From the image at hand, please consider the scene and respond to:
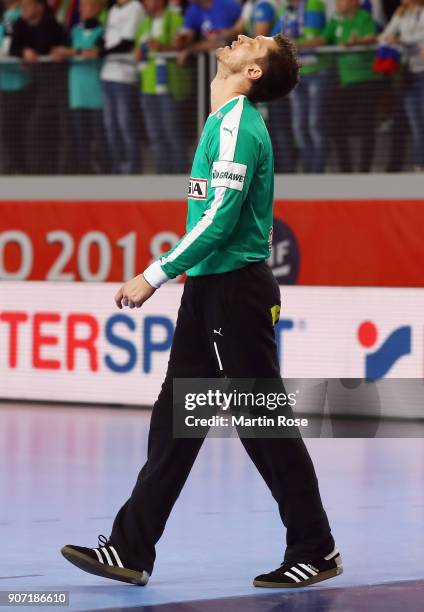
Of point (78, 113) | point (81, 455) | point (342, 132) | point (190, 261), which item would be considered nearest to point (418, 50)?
point (342, 132)

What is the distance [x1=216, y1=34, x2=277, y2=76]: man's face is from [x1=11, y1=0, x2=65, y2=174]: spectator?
1055 centimetres

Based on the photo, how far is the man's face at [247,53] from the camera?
220 inches

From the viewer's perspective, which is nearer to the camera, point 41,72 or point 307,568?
point 307,568

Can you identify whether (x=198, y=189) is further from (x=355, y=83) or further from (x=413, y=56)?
(x=355, y=83)

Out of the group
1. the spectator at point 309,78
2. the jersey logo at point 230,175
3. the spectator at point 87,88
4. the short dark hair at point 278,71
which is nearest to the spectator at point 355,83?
the spectator at point 309,78

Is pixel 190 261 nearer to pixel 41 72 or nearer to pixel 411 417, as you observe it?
pixel 411 417

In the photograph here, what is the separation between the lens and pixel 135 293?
213 inches

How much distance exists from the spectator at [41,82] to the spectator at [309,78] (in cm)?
298

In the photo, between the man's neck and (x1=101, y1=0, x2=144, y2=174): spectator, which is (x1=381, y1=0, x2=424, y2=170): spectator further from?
the man's neck

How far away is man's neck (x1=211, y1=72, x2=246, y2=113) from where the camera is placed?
561cm

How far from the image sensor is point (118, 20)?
15.6 metres

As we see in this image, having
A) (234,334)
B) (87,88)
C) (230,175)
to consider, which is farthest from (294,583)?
(87,88)

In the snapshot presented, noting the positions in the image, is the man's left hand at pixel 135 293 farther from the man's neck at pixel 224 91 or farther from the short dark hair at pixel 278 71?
the short dark hair at pixel 278 71

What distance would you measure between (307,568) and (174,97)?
10.5 m
